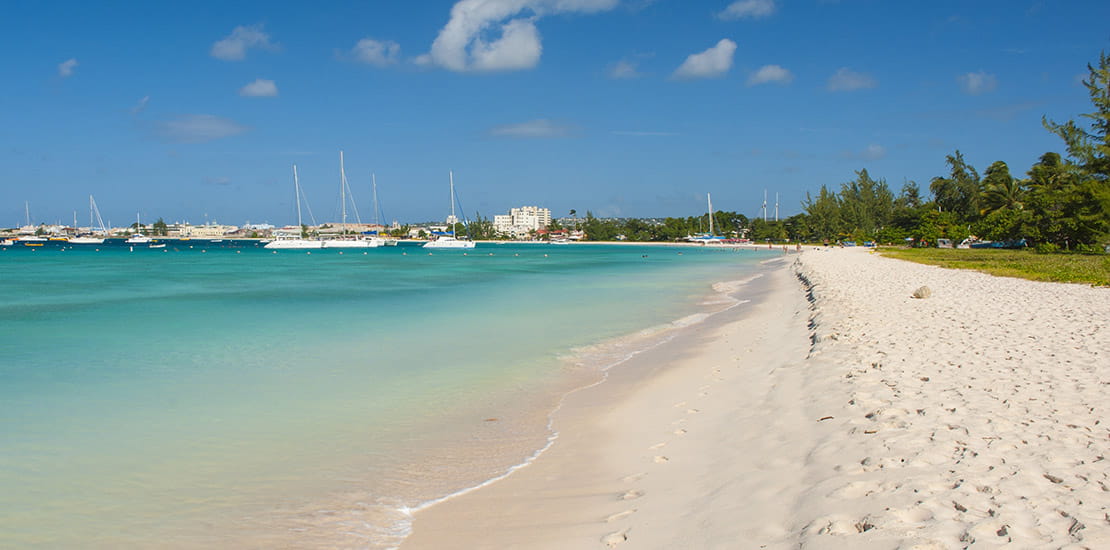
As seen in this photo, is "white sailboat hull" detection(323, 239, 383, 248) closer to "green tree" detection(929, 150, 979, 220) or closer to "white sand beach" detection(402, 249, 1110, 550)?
"green tree" detection(929, 150, 979, 220)

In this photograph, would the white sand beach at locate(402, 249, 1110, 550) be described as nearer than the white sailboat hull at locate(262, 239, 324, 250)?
Yes

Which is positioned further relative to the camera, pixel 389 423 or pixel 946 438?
pixel 389 423

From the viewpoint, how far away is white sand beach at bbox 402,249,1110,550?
3.81 meters

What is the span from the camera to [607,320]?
18.2 metres

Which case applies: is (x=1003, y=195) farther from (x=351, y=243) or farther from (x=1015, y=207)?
(x=351, y=243)

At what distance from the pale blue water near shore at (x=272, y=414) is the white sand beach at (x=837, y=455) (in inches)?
34.9

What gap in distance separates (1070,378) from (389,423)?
750 cm

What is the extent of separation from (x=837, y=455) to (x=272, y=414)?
7021mm

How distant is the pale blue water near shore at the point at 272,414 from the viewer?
5438 mm

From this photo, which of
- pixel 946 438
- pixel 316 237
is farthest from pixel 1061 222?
pixel 316 237

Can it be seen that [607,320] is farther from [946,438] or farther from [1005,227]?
[1005,227]

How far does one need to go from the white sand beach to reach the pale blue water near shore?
0.89 meters

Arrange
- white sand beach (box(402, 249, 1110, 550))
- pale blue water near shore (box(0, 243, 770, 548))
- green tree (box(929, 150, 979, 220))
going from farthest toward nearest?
green tree (box(929, 150, 979, 220))
pale blue water near shore (box(0, 243, 770, 548))
white sand beach (box(402, 249, 1110, 550))

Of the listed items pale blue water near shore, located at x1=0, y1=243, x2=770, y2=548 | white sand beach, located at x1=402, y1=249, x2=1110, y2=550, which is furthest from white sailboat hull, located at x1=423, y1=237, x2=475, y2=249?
white sand beach, located at x1=402, y1=249, x2=1110, y2=550
